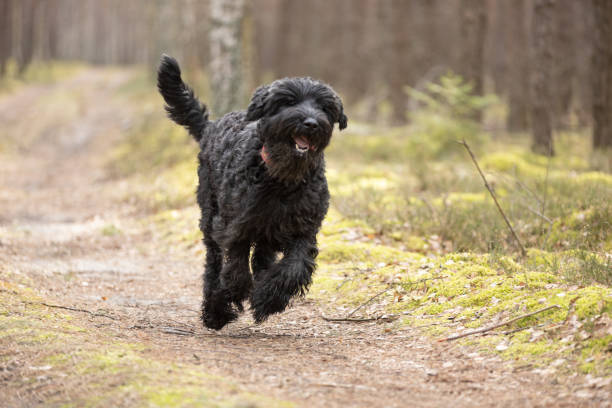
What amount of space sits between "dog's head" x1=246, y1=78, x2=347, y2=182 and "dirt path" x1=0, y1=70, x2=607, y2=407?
1.35 metres

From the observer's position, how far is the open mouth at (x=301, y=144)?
14.7 feet

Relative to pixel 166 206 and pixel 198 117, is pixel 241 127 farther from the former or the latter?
pixel 166 206

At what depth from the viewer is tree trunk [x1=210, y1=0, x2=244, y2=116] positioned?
12461 millimetres

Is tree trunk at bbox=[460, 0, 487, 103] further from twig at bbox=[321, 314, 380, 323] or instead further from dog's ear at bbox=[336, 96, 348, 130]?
twig at bbox=[321, 314, 380, 323]

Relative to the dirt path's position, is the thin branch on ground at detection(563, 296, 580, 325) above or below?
above

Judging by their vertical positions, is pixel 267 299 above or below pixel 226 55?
below

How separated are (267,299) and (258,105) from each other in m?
1.49

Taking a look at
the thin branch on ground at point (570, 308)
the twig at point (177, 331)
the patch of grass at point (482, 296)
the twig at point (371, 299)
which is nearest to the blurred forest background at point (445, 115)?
the patch of grass at point (482, 296)

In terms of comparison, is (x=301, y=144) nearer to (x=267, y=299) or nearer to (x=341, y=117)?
(x=341, y=117)

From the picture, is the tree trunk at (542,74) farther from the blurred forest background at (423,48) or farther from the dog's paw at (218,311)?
the dog's paw at (218,311)

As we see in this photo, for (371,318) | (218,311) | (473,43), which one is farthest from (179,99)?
(473,43)

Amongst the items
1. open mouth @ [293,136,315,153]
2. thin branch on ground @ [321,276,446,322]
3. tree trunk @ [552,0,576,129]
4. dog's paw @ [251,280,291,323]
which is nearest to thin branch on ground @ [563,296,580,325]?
thin branch on ground @ [321,276,446,322]

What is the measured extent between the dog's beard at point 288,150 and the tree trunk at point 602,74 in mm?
8560

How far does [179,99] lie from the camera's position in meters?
6.36
